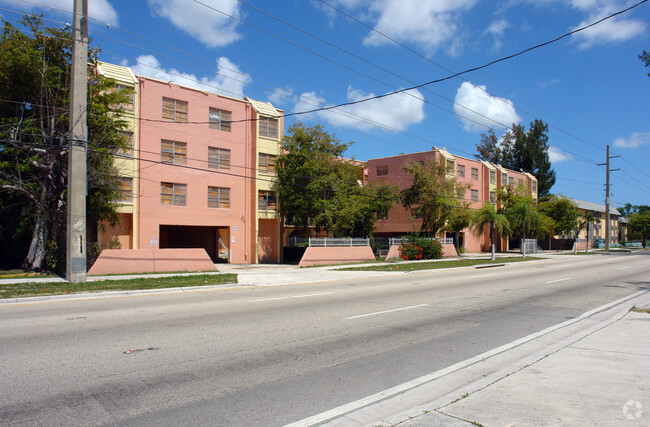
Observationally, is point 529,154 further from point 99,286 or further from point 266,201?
point 99,286

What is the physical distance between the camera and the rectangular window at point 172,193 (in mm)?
29312

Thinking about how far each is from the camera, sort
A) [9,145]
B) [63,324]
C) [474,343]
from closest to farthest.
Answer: [474,343] < [63,324] < [9,145]

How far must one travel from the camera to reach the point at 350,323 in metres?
9.19

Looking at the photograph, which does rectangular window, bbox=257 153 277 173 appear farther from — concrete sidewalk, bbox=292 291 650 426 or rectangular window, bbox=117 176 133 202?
concrete sidewalk, bbox=292 291 650 426

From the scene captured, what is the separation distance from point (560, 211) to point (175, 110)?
5085 cm

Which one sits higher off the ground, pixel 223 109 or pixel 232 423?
pixel 223 109

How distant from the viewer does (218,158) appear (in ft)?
105

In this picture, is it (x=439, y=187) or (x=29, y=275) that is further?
(x=439, y=187)

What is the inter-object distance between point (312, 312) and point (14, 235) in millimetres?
21237

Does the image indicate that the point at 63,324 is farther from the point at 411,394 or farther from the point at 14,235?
the point at 14,235

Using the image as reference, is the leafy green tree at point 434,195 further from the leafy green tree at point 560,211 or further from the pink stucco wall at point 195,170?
the leafy green tree at point 560,211

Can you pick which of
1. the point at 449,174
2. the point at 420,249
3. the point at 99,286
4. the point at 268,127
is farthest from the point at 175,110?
the point at 449,174

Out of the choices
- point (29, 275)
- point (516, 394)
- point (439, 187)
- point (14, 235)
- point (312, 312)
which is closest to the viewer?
point (516, 394)

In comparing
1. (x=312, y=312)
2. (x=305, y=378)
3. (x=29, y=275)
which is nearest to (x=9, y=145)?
(x=29, y=275)
